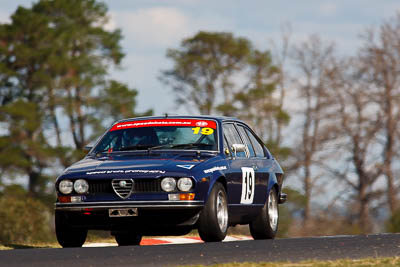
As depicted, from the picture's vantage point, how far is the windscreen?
11625 millimetres

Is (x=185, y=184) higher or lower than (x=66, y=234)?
higher

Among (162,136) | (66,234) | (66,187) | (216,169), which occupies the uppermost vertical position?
(162,136)

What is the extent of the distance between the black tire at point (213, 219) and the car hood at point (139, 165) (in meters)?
0.40

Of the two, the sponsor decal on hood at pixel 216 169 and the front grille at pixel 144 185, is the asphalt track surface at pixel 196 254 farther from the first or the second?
the sponsor decal on hood at pixel 216 169

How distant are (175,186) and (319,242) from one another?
1.86 metres

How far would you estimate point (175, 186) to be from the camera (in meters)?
10.5

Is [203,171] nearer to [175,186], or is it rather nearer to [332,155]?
[175,186]

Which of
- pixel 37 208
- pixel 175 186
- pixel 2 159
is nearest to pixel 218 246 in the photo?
pixel 175 186

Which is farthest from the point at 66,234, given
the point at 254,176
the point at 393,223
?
the point at 393,223

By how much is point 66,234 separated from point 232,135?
103 inches

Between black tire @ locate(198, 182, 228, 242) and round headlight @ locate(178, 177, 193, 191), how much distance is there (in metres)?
0.31

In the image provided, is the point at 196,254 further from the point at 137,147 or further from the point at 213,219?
the point at 137,147

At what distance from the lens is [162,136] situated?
11.8 m

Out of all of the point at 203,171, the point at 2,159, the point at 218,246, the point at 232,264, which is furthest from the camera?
the point at 2,159
